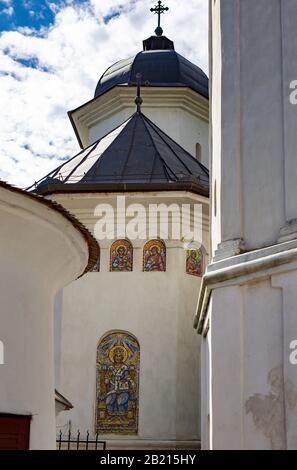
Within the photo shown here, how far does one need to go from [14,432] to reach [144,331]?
8.55 meters

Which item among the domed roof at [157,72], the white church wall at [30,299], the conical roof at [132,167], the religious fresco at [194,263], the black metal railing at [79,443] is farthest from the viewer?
the domed roof at [157,72]

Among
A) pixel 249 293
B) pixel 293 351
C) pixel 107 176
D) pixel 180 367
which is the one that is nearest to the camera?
pixel 293 351

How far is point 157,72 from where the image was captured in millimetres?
24109

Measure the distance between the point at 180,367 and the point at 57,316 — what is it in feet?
8.50

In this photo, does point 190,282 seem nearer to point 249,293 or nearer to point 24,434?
point 249,293

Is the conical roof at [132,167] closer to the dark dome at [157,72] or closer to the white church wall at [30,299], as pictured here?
the dark dome at [157,72]

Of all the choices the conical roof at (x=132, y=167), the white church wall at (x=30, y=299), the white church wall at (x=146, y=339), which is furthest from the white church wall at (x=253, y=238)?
the conical roof at (x=132, y=167)

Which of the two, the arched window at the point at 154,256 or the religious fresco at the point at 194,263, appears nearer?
the arched window at the point at 154,256

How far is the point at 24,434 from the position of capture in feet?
26.5

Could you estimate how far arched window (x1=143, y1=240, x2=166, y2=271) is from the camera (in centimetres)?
1681

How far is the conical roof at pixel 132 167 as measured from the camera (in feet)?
56.0

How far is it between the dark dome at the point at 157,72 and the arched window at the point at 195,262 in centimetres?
729

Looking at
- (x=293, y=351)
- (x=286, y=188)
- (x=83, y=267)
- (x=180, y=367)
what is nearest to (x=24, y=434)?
(x=83, y=267)
